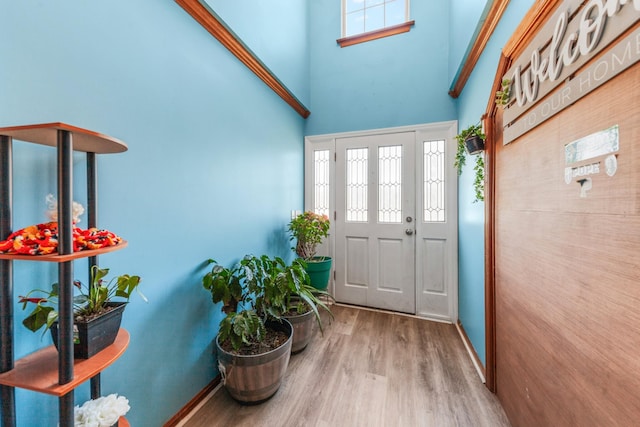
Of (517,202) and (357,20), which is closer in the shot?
(517,202)

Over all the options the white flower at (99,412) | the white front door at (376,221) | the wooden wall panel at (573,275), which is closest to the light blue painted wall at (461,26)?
the white front door at (376,221)

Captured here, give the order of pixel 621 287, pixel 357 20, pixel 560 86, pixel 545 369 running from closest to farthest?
pixel 621 287, pixel 560 86, pixel 545 369, pixel 357 20

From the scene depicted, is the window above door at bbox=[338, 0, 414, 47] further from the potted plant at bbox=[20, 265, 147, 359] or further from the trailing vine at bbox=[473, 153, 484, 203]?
the potted plant at bbox=[20, 265, 147, 359]

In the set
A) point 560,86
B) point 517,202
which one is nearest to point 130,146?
point 560,86

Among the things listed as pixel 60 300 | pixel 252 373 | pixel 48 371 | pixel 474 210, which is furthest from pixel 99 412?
pixel 474 210

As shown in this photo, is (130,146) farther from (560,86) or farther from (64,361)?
(560,86)

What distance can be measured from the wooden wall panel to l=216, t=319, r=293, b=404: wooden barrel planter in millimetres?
1240

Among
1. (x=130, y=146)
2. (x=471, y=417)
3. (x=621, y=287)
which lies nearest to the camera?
(x=621, y=287)

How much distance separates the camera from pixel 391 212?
2734mm

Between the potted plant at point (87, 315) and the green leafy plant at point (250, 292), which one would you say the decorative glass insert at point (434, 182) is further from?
the potted plant at point (87, 315)

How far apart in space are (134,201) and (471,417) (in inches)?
82.9

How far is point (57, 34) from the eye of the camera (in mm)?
884

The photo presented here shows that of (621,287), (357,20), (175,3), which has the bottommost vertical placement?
(621,287)

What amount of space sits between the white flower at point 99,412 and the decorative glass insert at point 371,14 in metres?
3.70
